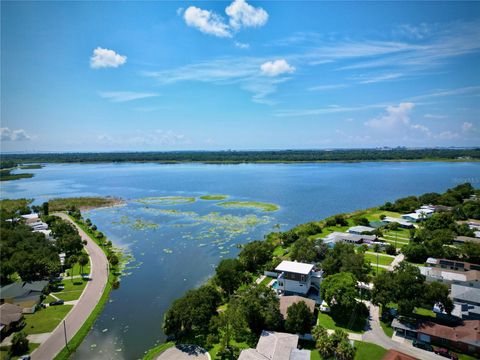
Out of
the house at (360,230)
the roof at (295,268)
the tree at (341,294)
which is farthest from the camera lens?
the house at (360,230)

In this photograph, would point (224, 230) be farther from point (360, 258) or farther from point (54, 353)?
point (54, 353)

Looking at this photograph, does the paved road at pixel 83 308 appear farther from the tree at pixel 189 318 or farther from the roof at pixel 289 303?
the roof at pixel 289 303

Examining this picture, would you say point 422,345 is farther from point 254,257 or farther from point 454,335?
point 254,257

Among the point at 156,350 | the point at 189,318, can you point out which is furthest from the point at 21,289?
the point at 189,318

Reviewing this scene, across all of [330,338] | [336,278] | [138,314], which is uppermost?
[336,278]

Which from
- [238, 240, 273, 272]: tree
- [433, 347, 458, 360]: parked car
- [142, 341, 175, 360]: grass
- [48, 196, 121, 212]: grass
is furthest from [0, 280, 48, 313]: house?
[48, 196, 121, 212]: grass

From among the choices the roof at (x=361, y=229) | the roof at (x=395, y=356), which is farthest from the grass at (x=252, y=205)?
the roof at (x=395, y=356)

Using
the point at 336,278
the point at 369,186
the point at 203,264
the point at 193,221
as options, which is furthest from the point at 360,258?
the point at 369,186
